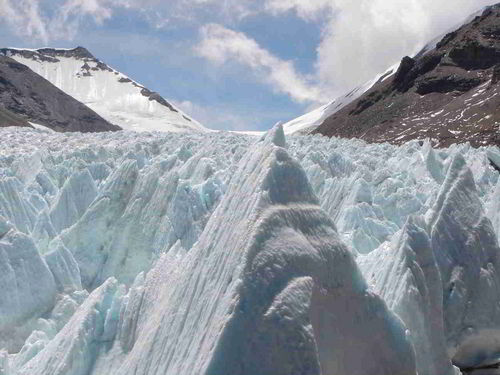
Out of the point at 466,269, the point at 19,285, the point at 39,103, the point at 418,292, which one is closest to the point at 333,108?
the point at 39,103

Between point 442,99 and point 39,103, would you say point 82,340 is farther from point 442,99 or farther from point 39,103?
point 39,103

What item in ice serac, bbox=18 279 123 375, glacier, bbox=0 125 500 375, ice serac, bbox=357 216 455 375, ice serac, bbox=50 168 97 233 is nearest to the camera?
glacier, bbox=0 125 500 375

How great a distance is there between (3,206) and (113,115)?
179 metres

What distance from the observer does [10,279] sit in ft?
34.1

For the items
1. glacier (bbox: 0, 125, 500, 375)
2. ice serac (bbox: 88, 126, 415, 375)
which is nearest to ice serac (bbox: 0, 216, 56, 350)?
glacier (bbox: 0, 125, 500, 375)

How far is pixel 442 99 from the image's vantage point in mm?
89938

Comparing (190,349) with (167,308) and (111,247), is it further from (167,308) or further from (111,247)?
(111,247)

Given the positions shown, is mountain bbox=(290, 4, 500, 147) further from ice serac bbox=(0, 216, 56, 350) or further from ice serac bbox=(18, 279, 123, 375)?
ice serac bbox=(18, 279, 123, 375)

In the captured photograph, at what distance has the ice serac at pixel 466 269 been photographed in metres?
8.87

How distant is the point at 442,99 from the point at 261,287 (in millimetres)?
90110

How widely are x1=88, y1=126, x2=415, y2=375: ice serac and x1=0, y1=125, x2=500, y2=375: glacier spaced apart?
0.01 metres

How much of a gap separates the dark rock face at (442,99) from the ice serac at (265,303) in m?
60.7

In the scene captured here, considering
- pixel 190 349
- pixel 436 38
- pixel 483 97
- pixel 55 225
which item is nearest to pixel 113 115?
pixel 436 38

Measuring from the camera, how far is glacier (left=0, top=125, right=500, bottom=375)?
527 cm
